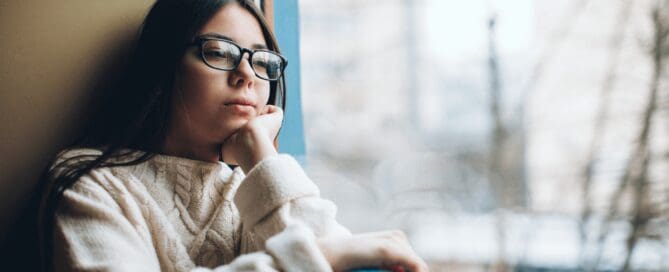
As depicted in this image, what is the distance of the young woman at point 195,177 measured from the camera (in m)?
0.60

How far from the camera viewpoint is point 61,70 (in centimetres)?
85

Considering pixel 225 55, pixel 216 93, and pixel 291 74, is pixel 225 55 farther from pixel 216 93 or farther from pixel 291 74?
pixel 291 74

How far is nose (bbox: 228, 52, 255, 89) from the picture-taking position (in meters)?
0.77

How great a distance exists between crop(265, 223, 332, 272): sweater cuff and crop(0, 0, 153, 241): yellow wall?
529mm

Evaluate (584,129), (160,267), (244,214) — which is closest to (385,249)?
(244,214)

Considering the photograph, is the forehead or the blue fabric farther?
the blue fabric

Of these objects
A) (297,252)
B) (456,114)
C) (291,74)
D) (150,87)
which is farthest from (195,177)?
(456,114)

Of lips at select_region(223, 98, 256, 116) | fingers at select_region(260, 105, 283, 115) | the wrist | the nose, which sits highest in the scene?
the nose

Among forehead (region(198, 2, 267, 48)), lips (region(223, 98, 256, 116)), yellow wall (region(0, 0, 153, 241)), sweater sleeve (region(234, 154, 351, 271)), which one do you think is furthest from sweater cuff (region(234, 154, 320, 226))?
yellow wall (region(0, 0, 153, 241))

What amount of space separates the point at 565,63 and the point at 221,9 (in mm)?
722

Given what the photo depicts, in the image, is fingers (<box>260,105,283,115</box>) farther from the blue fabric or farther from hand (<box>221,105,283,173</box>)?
the blue fabric

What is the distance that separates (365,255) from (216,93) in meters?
0.37

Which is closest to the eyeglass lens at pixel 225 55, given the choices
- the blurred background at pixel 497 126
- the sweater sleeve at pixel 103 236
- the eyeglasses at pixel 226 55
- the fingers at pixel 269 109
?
the eyeglasses at pixel 226 55

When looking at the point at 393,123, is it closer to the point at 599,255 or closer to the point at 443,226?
the point at 443,226
